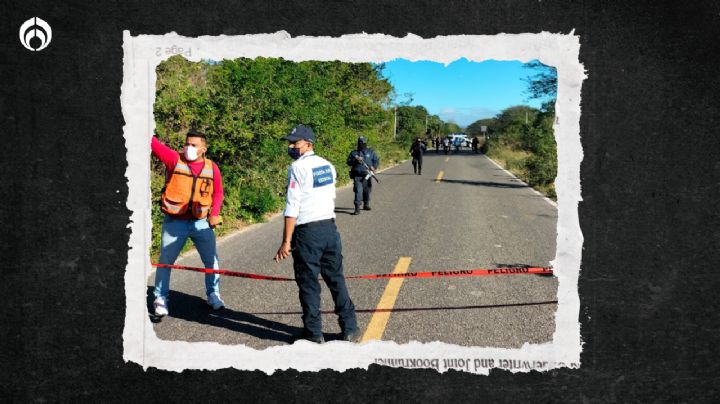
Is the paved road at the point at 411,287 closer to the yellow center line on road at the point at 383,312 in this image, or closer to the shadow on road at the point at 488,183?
the yellow center line on road at the point at 383,312

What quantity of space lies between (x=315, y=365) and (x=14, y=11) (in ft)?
9.91

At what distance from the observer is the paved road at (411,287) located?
445 centimetres

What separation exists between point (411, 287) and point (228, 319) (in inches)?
82.1

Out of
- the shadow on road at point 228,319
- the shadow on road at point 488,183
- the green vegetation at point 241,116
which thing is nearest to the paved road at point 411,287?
the shadow on road at point 228,319

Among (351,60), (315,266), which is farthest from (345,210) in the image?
(351,60)

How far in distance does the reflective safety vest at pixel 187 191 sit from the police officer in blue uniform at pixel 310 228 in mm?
1090

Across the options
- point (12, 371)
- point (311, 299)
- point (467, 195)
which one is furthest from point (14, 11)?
point (467, 195)

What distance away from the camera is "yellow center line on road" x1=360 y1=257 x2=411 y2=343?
14.4 feet

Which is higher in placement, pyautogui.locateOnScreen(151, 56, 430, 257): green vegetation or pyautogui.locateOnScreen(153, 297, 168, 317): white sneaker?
pyautogui.locateOnScreen(151, 56, 430, 257): green vegetation

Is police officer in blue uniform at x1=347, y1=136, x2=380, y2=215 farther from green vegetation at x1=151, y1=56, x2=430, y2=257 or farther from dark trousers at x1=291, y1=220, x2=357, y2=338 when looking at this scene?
dark trousers at x1=291, y1=220, x2=357, y2=338

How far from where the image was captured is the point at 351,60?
3.18 meters

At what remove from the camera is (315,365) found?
10.6ft

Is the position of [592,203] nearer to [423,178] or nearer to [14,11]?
[14,11]

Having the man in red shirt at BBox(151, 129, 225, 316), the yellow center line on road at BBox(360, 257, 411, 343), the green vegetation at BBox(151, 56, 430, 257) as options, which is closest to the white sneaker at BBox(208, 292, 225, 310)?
the man in red shirt at BBox(151, 129, 225, 316)
